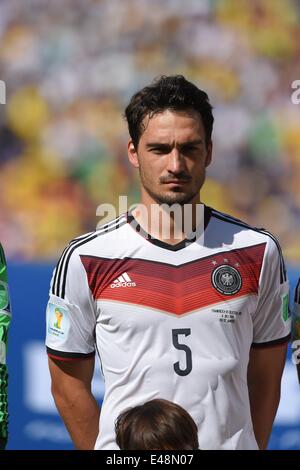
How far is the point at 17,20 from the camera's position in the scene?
8.66m

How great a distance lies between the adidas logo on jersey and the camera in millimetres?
3461

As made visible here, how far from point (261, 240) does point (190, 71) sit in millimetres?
5094

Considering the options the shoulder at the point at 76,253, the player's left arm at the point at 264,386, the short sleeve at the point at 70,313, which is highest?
the shoulder at the point at 76,253

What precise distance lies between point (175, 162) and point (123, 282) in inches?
19.2

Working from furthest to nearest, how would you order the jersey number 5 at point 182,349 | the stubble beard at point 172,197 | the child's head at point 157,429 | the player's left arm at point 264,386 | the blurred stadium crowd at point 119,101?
the blurred stadium crowd at point 119,101 → the player's left arm at point 264,386 → the stubble beard at point 172,197 → the jersey number 5 at point 182,349 → the child's head at point 157,429

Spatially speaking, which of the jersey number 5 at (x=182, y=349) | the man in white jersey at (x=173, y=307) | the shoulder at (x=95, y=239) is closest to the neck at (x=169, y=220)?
the man in white jersey at (x=173, y=307)

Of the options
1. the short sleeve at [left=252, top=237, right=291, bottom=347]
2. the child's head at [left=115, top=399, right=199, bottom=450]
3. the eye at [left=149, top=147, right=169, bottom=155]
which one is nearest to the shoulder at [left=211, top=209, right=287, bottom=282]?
the short sleeve at [left=252, top=237, right=291, bottom=347]

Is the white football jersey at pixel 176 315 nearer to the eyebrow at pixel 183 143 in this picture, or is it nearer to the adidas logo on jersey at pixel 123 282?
the adidas logo on jersey at pixel 123 282

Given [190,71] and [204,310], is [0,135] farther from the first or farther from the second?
[204,310]

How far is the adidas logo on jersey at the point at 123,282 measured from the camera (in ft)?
11.4

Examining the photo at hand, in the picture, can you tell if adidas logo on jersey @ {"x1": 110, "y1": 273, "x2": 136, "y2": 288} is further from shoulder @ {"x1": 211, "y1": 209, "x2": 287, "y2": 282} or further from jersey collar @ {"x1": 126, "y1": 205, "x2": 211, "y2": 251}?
shoulder @ {"x1": 211, "y1": 209, "x2": 287, "y2": 282}

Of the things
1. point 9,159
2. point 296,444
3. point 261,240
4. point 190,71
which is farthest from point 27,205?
point 261,240

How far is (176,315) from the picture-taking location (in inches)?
133

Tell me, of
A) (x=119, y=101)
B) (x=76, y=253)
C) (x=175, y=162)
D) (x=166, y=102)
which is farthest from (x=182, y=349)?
(x=119, y=101)
